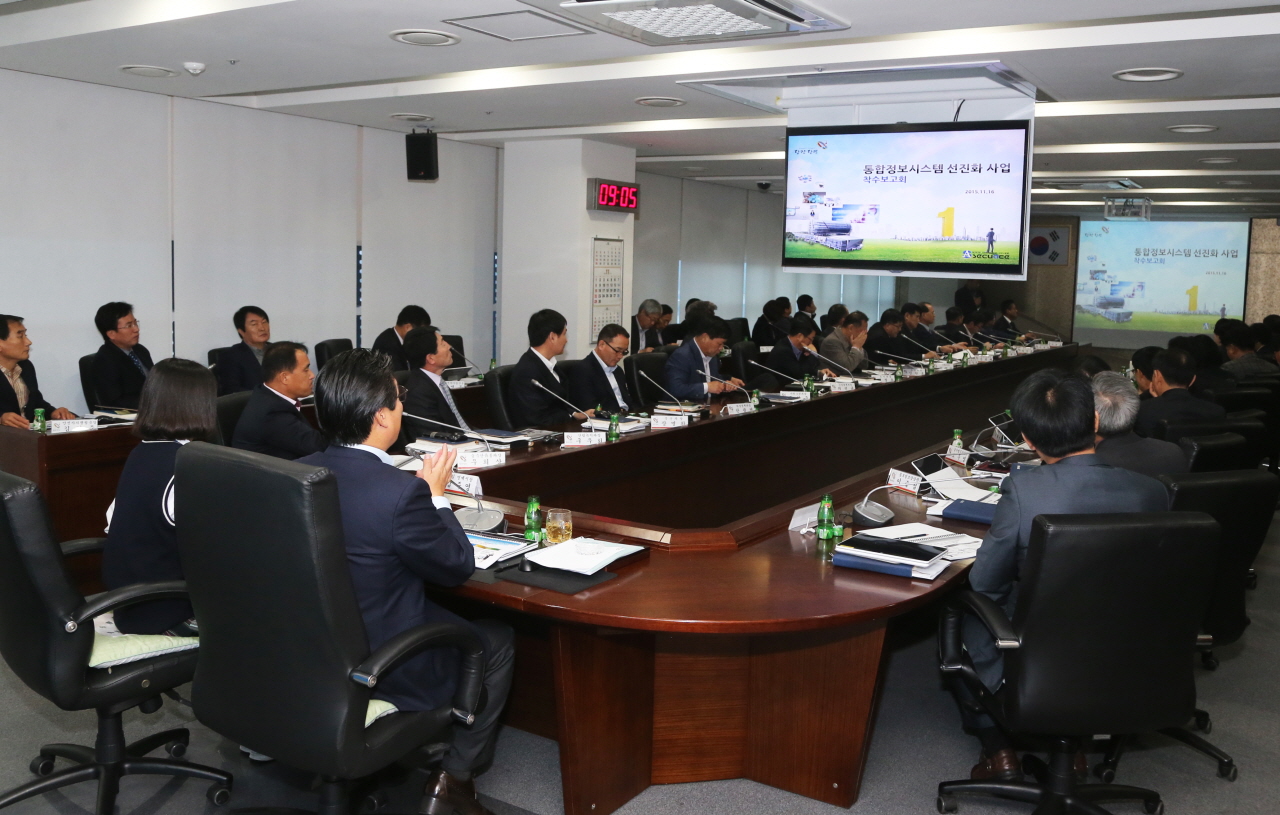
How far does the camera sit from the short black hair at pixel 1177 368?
4598 millimetres

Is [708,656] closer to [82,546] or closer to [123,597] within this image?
[123,597]

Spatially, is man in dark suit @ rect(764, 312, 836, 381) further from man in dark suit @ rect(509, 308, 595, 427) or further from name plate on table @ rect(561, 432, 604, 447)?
name plate on table @ rect(561, 432, 604, 447)

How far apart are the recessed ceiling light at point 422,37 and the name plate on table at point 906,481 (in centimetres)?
252

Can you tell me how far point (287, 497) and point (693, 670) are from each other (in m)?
1.23

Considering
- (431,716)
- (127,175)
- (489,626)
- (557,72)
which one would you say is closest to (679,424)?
(557,72)

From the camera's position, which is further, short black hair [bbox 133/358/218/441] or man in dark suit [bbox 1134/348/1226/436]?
man in dark suit [bbox 1134/348/1226/436]

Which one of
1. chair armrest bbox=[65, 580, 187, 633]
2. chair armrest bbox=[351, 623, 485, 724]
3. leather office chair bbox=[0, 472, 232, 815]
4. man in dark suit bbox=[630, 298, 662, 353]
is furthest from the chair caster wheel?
man in dark suit bbox=[630, 298, 662, 353]

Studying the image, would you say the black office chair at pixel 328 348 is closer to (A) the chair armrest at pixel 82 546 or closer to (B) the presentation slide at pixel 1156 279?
(A) the chair armrest at pixel 82 546

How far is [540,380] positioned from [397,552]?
298 centimetres

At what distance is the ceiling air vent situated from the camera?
3.30 m

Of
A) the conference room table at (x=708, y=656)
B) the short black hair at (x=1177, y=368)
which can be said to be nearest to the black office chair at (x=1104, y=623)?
the conference room table at (x=708, y=656)

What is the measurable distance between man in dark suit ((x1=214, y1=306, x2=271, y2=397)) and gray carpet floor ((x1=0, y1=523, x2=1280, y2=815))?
A: 2763mm

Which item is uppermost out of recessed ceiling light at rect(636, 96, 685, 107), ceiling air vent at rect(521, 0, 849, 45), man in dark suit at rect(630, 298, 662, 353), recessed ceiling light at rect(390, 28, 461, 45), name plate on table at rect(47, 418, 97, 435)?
recessed ceiling light at rect(636, 96, 685, 107)

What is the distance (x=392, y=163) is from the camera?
779 centimetres
